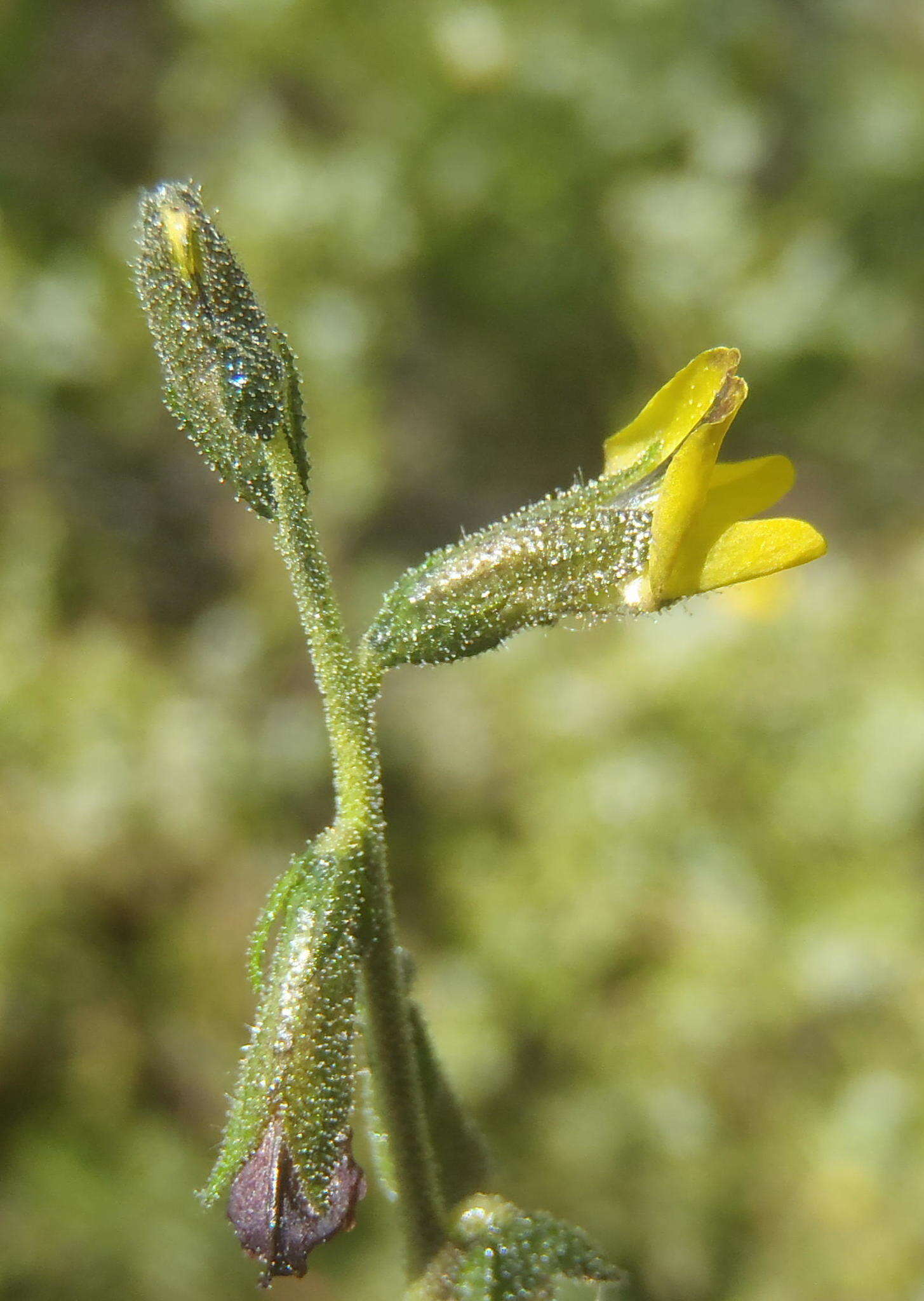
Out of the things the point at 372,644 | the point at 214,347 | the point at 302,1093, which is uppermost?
the point at 214,347

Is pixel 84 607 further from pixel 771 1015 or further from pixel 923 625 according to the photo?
pixel 923 625

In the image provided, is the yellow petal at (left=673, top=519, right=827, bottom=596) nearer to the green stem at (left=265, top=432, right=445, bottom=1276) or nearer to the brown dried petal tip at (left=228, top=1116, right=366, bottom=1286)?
the green stem at (left=265, top=432, right=445, bottom=1276)

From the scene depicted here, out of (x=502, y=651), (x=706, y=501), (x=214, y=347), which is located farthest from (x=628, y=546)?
(x=502, y=651)

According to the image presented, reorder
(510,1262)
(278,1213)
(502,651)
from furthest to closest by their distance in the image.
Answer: (502,651)
(510,1262)
(278,1213)

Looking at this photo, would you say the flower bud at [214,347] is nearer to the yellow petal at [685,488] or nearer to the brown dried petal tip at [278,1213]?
the yellow petal at [685,488]

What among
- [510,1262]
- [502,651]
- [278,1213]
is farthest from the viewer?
[502,651]

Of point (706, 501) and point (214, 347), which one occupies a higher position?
point (214, 347)

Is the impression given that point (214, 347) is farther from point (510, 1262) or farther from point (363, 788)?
point (510, 1262)
